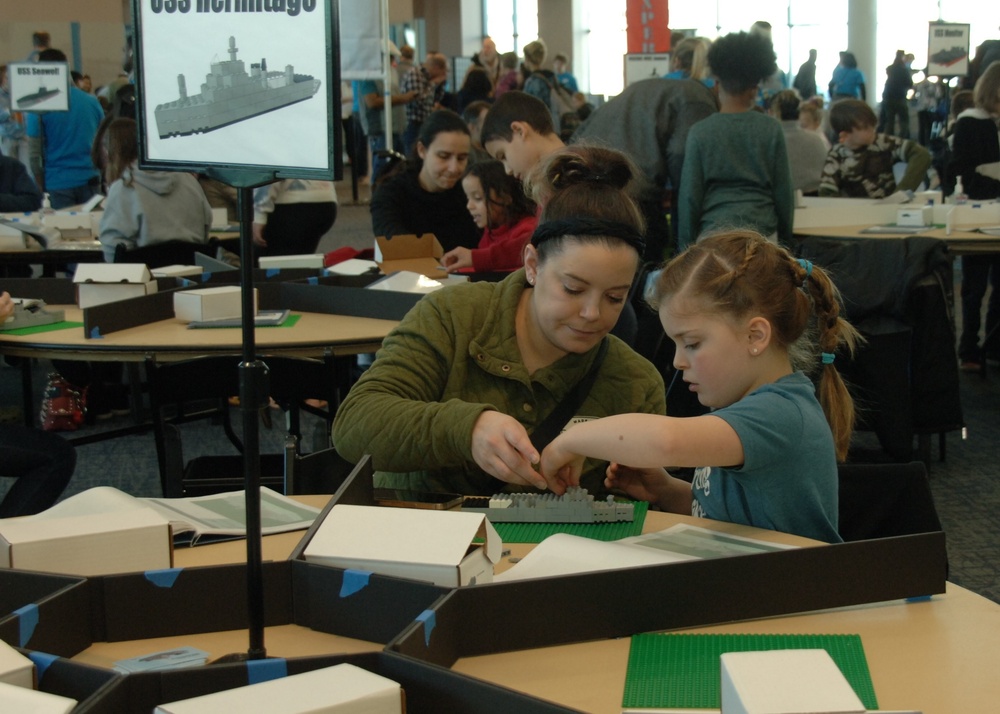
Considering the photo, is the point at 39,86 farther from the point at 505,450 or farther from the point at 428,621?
the point at 428,621

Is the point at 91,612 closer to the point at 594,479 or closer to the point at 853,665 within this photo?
the point at 853,665

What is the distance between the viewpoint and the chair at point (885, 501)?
166cm

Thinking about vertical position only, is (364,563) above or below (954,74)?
below

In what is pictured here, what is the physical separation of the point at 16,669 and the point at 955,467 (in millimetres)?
3835

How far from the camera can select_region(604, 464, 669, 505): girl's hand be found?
1.78m

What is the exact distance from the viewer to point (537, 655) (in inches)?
45.6

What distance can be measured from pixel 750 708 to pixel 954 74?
905 cm

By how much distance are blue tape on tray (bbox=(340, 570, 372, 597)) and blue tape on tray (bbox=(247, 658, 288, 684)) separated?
25 centimetres

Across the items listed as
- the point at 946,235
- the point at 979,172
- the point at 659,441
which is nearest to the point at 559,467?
the point at 659,441

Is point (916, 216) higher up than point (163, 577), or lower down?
higher up

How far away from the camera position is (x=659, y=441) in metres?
1.46

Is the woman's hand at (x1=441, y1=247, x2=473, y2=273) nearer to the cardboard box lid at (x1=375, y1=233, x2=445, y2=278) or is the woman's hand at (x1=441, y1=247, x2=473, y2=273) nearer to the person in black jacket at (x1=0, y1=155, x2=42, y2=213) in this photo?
the cardboard box lid at (x1=375, y1=233, x2=445, y2=278)

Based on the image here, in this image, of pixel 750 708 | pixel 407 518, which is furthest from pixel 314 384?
pixel 750 708

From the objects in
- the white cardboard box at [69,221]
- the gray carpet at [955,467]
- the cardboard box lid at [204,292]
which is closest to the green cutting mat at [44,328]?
the cardboard box lid at [204,292]
